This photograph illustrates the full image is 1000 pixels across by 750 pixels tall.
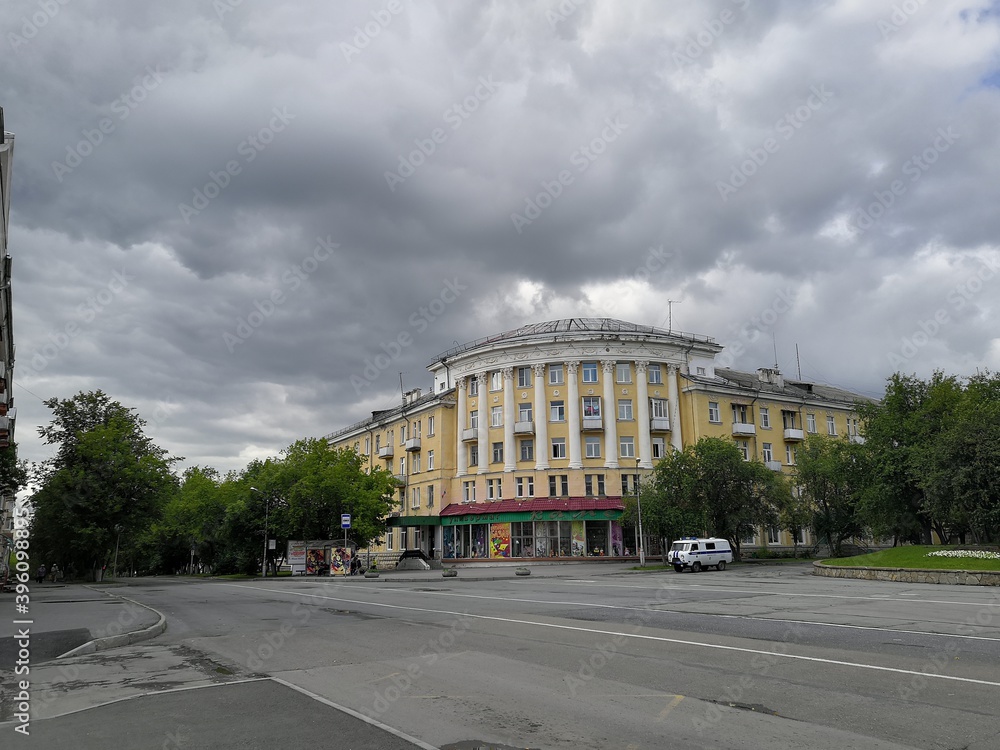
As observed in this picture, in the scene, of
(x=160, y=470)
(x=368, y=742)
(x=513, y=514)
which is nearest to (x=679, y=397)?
(x=513, y=514)

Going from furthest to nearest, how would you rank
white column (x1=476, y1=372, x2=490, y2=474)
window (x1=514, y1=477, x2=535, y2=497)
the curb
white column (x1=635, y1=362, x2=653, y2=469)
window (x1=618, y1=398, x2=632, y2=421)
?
1. white column (x1=476, y1=372, x2=490, y2=474)
2. window (x1=618, y1=398, x2=632, y2=421)
3. white column (x1=635, y1=362, x2=653, y2=469)
4. window (x1=514, y1=477, x2=535, y2=497)
5. the curb

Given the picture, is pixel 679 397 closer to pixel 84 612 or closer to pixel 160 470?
pixel 160 470

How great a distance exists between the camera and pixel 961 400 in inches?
1503

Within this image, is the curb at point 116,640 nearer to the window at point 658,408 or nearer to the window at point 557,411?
the window at point 557,411

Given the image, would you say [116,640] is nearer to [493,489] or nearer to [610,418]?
[493,489]

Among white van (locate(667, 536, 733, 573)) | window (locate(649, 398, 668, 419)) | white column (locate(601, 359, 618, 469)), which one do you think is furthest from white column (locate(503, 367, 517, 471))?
white van (locate(667, 536, 733, 573))

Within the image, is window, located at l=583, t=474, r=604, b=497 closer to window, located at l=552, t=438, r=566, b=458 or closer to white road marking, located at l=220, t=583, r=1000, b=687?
window, located at l=552, t=438, r=566, b=458

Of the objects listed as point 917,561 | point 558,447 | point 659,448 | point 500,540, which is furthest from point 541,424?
point 917,561

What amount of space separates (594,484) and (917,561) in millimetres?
28430

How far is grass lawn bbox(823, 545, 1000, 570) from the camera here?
28391 millimetres

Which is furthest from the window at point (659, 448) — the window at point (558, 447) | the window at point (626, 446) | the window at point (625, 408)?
the window at point (558, 447)

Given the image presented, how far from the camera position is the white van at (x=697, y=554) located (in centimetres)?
4091

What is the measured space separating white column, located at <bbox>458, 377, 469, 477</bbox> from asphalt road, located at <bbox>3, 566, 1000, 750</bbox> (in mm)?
45909

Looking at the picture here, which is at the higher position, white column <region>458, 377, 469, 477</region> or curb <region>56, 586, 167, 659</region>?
white column <region>458, 377, 469, 477</region>
